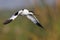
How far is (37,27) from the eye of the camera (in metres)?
4.18

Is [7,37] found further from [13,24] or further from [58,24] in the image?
[58,24]

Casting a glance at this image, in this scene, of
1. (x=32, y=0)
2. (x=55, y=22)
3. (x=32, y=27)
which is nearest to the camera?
(x=32, y=0)

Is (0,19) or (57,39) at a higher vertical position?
(0,19)

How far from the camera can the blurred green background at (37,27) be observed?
3623 mm

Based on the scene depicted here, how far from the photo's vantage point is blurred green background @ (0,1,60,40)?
11.9 ft

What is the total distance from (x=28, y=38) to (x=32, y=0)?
34.5 inches

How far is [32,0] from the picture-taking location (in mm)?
3428

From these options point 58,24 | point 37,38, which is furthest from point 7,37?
point 58,24

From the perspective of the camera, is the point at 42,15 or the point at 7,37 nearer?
the point at 42,15

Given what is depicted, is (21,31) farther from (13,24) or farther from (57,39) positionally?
(57,39)

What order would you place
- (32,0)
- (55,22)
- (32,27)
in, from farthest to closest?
(32,27), (55,22), (32,0)

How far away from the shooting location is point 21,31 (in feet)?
14.2

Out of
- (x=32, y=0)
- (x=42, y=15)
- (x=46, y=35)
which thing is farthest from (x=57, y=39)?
(x=32, y=0)

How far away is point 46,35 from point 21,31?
0.48 m
